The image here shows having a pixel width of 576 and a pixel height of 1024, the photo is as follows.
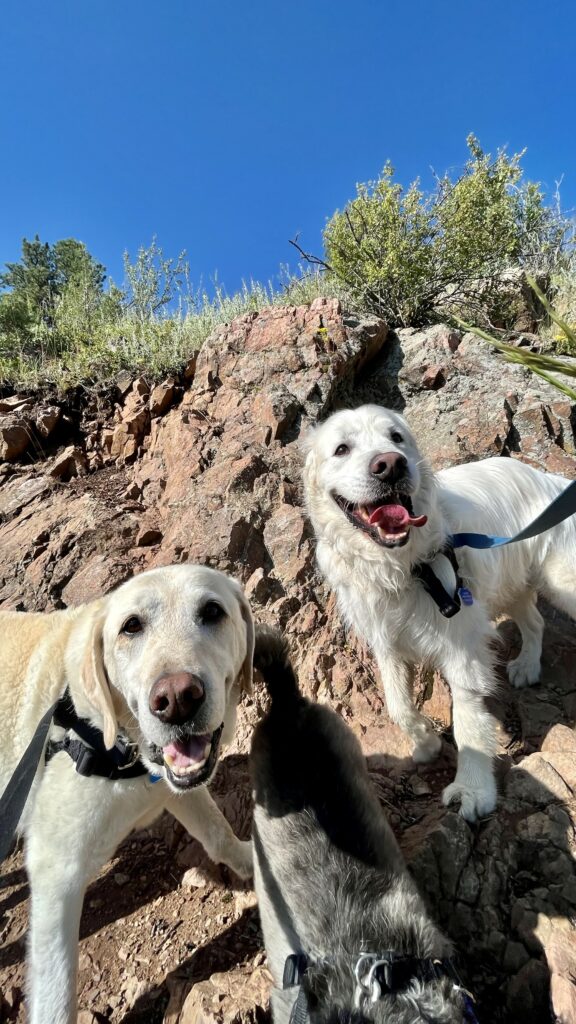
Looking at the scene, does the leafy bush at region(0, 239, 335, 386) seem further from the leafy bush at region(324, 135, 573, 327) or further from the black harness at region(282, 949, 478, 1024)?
the black harness at region(282, 949, 478, 1024)

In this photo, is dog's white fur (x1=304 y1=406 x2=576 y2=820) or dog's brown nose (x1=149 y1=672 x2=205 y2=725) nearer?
dog's brown nose (x1=149 y1=672 x2=205 y2=725)

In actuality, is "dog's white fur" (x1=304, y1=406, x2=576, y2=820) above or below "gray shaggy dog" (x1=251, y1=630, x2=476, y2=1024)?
above

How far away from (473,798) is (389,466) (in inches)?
68.0

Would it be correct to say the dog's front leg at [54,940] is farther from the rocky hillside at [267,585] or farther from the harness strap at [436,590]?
the harness strap at [436,590]

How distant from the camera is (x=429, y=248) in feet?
21.0

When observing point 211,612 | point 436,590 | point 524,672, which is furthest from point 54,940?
point 524,672

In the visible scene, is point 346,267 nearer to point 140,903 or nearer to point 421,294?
point 421,294

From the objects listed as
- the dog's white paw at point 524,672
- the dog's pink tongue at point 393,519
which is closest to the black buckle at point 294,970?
the dog's pink tongue at point 393,519

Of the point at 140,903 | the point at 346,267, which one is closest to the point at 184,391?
the point at 346,267

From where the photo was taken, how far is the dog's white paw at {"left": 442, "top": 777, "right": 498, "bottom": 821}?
2.37 meters

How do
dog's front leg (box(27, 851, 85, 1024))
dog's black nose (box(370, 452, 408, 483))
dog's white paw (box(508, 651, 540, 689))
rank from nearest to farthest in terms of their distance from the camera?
dog's front leg (box(27, 851, 85, 1024)) < dog's black nose (box(370, 452, 408, 483)) < dog's white paw (box(508, 651, 540, 689))

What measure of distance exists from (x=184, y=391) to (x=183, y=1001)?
5362mm

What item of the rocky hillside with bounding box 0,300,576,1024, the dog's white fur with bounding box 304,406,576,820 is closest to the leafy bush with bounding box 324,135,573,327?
the rocky hillside with bounding box 0,300,576,1024

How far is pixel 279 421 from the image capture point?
4961 mm
